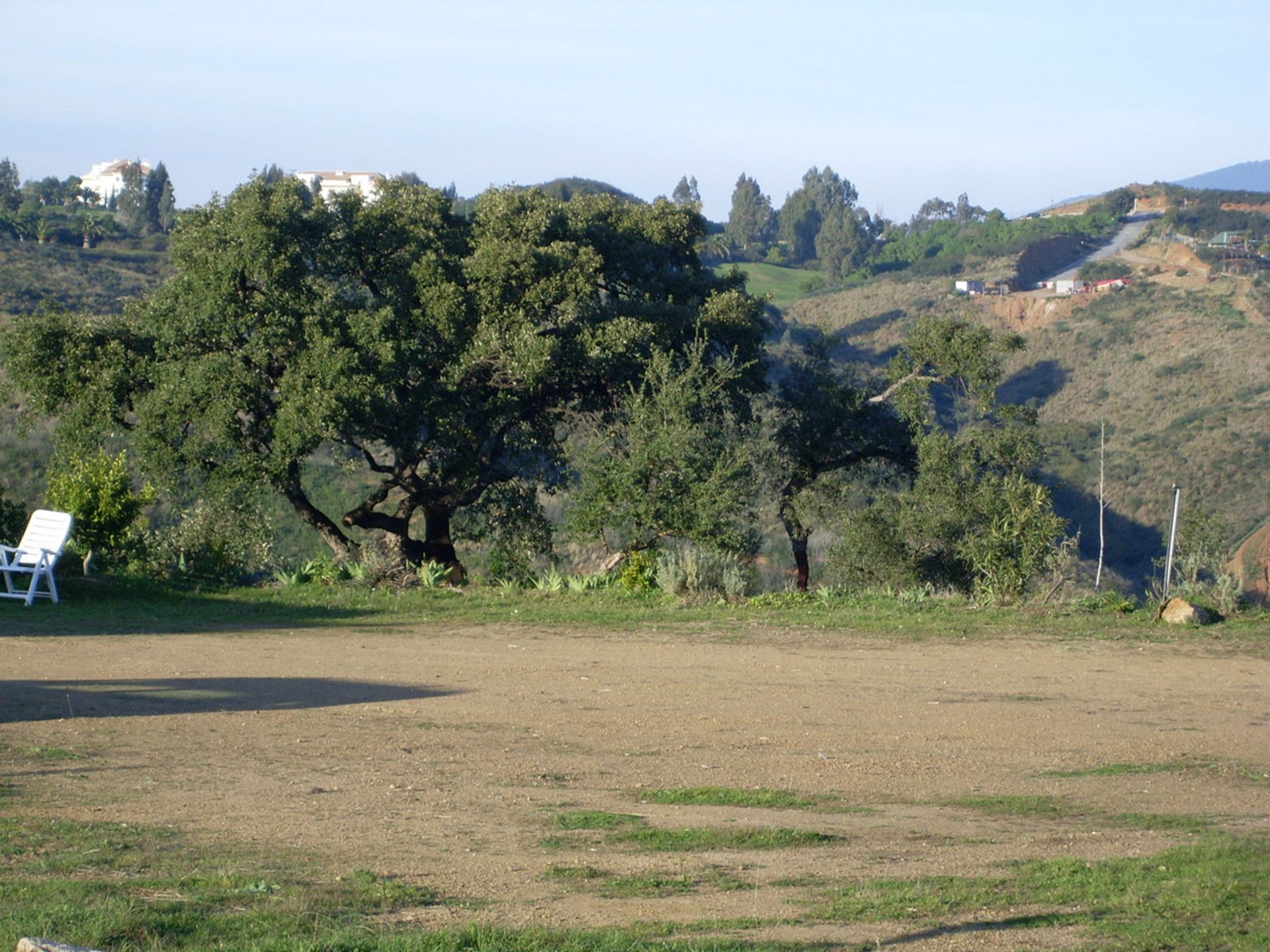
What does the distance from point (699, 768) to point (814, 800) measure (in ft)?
2.85

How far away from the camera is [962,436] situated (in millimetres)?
18484

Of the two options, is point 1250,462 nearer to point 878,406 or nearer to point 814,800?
point 878,406

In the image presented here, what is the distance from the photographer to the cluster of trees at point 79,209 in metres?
53.2

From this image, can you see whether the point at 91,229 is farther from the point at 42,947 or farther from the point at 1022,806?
the point at 42,947

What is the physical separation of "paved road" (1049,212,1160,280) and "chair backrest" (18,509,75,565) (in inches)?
2493

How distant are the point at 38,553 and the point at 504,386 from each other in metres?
6.11

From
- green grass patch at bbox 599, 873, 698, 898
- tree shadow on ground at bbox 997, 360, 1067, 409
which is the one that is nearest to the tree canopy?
green grass patch at bbox 599, 873, 698, 898

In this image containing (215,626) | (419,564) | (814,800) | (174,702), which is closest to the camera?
(814,800)

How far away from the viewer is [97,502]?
50.5 feet

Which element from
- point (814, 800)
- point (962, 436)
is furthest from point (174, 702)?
point (962, 436)

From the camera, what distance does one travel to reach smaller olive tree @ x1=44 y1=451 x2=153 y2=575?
50.0 ft

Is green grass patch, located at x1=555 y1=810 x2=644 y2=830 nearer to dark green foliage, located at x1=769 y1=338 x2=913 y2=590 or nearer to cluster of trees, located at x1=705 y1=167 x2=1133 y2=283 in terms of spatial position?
dark green foliage, located at x1=769 y1=338 x2=913 y2=590

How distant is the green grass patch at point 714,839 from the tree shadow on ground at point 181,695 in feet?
11.5

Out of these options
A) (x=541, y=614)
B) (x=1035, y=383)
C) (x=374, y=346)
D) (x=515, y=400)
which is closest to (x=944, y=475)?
(x=515, y=400)
